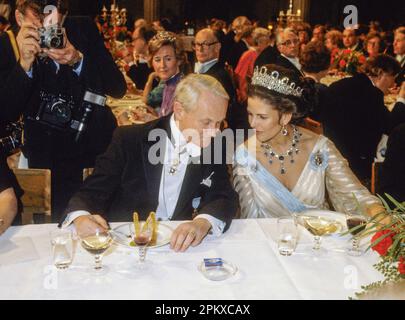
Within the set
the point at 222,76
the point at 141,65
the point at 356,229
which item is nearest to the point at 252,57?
the point at 141,65

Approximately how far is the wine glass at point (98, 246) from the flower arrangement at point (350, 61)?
4.14 m

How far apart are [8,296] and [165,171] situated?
1.01 metres

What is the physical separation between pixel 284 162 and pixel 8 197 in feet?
4.54

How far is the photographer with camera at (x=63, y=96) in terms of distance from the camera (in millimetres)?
2465

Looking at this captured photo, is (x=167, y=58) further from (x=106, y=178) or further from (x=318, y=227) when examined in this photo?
(x=318, y=227)

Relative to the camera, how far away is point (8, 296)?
4.98ft

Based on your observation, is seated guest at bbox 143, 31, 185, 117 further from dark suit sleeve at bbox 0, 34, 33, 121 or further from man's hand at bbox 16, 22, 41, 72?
man's hand at bbox 16, 22, 41, 72

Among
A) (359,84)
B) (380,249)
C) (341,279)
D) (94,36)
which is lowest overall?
(341,279)

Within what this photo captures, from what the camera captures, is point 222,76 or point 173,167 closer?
point 173,167

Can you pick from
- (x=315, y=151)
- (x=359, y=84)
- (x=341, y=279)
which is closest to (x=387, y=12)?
(x=359, y=84)

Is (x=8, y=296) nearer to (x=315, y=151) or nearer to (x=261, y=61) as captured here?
(x=315, y=151)

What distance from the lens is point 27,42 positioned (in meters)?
2.31

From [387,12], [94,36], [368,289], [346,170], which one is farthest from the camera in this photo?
[387,12]

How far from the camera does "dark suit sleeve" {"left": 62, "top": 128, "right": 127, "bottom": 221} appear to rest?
2240 millimetres
